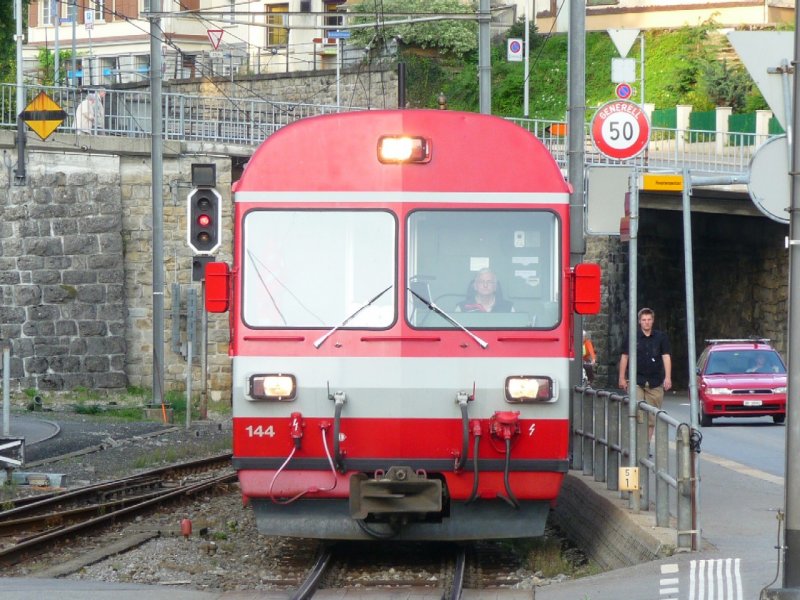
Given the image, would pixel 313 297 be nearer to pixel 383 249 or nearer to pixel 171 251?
pixel 383 249

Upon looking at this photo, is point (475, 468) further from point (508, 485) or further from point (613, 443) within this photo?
point (613, 443)

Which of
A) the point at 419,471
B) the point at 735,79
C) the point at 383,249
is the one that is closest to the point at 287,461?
the point at 419,471

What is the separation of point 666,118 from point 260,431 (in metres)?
35.9

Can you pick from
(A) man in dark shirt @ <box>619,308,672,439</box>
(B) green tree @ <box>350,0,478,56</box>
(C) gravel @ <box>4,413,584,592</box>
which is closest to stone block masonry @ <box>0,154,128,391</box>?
(C) gravel @ <box>4,413,584,592</box>

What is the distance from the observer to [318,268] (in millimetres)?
10938

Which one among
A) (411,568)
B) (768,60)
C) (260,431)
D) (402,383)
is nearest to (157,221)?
(411,568)

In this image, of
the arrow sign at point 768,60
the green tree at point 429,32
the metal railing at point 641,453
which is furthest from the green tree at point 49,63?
the arrow sign at point 768,60

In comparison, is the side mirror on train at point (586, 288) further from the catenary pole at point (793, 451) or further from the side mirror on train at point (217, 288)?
the catenary pole at point (793, 451)

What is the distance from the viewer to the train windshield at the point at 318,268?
10.8 metres

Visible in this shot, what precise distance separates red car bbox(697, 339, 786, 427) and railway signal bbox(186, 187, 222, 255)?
1035 centimetres

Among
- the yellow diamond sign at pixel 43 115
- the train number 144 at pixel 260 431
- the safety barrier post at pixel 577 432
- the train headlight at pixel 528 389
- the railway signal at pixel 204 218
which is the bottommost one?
the safety barrier post at pixel 577 432

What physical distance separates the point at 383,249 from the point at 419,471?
1512 millimetres

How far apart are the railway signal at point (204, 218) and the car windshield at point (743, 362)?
10793 millimetres

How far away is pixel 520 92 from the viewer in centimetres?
5206
